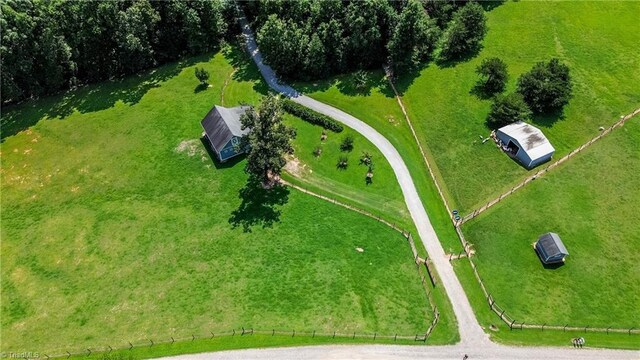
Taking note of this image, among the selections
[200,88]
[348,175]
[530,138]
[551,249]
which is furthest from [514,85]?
[200,88]

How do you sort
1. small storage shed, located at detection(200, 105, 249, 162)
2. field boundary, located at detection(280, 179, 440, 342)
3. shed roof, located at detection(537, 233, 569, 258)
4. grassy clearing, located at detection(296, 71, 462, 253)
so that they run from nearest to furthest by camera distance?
field boundary, located at detection(280, 179, 440, 342), shed roof, located at detection(537, 233, 569, 258), grassy clearing, located at detection(296, 71, 462, 253), small storage shed, located at detection(200, 105, 249, 162)

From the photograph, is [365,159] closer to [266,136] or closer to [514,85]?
[266,136]

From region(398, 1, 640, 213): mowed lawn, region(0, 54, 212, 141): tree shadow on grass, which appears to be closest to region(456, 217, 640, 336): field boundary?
region(398, 1, 640, 213): mowed lawn

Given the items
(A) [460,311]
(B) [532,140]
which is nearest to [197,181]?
(A) [460,311]

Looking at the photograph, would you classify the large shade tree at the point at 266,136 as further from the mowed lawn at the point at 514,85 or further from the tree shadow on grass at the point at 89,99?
the tree shadow on grass at the point at 89,99

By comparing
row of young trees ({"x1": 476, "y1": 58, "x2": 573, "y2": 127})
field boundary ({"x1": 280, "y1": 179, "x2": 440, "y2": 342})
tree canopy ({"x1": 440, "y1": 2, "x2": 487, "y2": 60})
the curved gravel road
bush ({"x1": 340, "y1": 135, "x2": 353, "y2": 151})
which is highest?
tree canopy ({"x1": 440, "y1": 2, "x2": 487, "y2": 60})

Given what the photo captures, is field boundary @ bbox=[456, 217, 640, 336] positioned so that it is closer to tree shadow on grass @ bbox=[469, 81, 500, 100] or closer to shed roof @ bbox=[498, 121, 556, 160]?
shed roof @ bbox=[498, 121, 556, 160]

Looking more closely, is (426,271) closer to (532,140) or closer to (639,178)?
(532,140)
